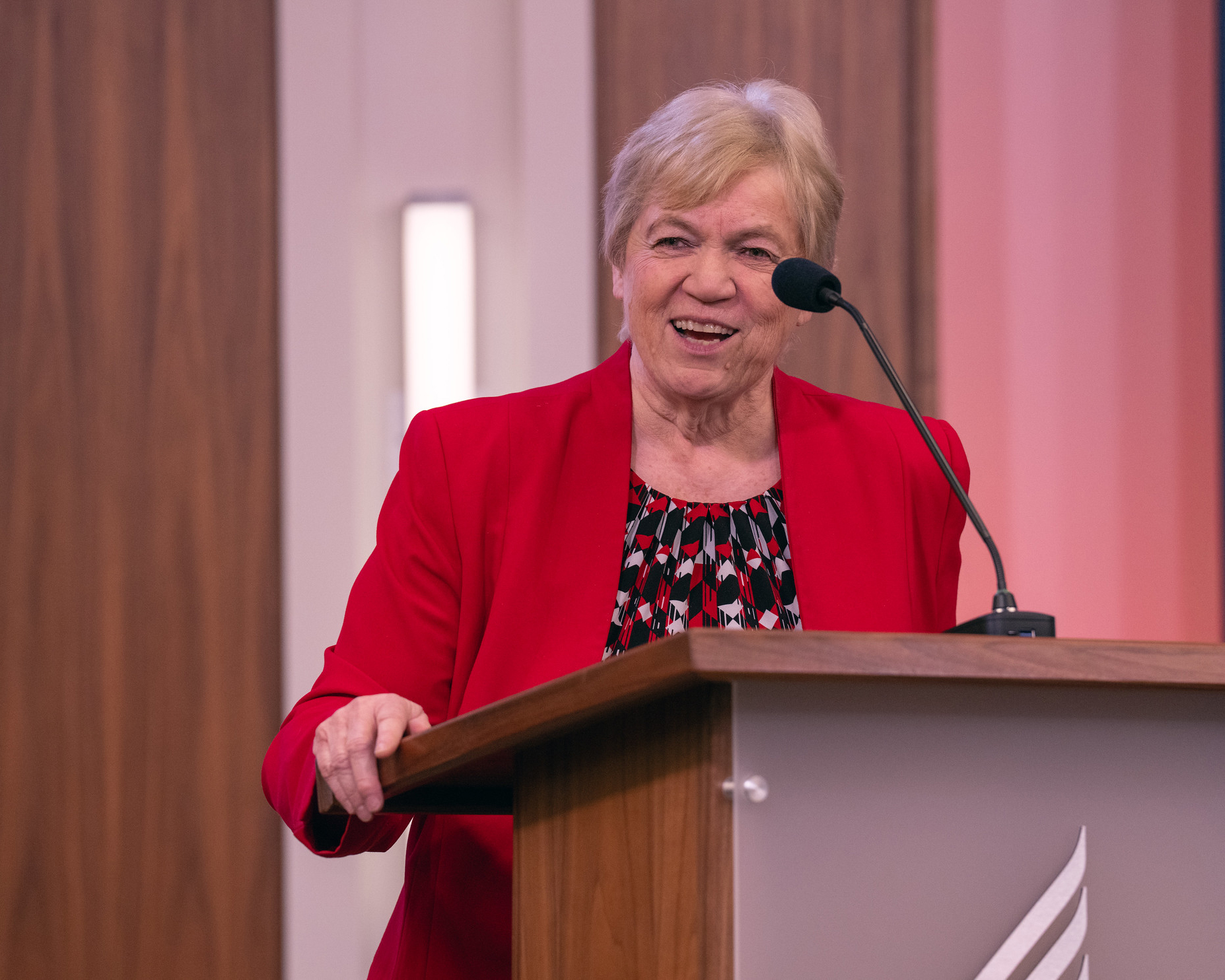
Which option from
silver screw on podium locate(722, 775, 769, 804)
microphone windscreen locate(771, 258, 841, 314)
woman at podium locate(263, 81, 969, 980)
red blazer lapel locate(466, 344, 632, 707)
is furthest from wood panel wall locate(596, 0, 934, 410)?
silver screw on podium locate(722, 775, 769, 804)

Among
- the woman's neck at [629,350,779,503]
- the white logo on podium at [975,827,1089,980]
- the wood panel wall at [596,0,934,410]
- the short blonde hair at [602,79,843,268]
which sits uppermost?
the wood panel wall at [596,0,934,410]

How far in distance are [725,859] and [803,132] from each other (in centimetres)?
103

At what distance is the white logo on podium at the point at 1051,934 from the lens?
738 millimetres

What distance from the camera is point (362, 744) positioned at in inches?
34.9

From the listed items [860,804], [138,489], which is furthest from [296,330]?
[860,804]

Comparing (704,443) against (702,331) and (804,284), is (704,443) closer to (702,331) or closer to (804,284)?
(702,331)

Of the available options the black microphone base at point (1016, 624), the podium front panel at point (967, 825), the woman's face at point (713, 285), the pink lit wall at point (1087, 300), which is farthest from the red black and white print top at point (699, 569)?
the pink lit wall at point (1087, 300)

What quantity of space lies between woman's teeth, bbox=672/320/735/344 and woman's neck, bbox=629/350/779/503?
7 centimetres

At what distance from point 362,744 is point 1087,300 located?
7.27 ft

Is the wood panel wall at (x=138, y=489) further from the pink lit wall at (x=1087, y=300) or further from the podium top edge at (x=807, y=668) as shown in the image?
the podium top edge at (x=807, y=668)

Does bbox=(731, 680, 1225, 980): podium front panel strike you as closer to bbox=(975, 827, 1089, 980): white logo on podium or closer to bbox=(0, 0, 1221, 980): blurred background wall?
bbox=(975, 827, 1089, 980): white logo on podium

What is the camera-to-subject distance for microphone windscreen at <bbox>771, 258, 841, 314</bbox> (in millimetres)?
1209

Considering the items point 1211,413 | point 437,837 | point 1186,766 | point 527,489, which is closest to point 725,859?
point 1186,766

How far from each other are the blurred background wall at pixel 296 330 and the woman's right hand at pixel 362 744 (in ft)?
4.76
